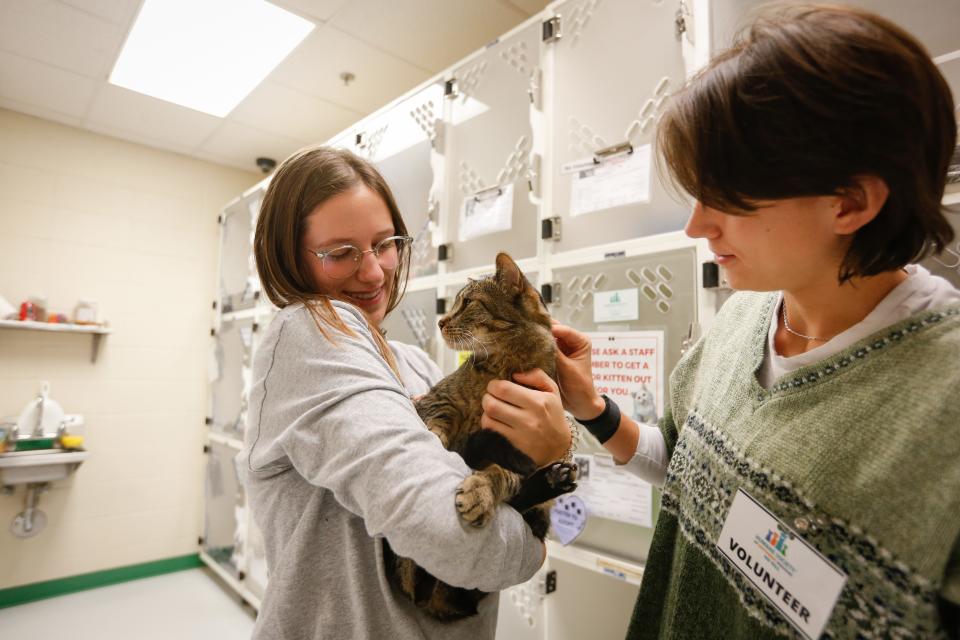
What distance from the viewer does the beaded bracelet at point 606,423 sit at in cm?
102

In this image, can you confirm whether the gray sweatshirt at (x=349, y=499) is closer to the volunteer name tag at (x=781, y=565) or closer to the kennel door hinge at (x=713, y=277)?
the volunteer name tag at (x=781, y=565)

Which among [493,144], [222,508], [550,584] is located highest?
[493,144]

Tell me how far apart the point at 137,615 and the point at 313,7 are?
13.0 feet

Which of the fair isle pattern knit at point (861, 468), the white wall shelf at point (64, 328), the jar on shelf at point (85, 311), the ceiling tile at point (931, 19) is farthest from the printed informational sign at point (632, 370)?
the jar on shelf at point (85, 311)

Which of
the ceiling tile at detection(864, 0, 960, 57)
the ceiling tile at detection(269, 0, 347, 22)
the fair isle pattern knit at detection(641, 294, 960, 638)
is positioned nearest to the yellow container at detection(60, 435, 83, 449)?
the ceiling tile at detection(269, 0, 347, 22)

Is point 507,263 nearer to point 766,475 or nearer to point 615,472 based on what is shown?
point 766,475

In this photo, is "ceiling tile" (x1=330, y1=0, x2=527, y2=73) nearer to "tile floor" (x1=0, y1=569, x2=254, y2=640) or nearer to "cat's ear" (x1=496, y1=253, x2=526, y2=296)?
"cat's ear" (x1=496, y1=253, x2=526, y2=296)

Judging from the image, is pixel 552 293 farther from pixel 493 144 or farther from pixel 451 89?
pixel 451 89

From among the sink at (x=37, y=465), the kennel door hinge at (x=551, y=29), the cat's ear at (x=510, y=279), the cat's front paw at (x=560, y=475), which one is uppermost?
the kennel door hinge at (x=551, y=29)

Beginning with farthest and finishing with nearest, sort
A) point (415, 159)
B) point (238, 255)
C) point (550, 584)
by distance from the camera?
1. point (238, 255)
2. point (415, 159)
3. point (550, 584)

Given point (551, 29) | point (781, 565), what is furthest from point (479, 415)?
point (551, 29)

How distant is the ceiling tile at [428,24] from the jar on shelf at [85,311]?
2.87 metres

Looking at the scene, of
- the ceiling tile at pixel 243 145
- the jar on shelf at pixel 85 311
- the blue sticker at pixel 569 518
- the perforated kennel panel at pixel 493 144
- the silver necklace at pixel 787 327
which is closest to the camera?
the silver necklace at pixel 787 327

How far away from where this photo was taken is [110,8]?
2.34 m
